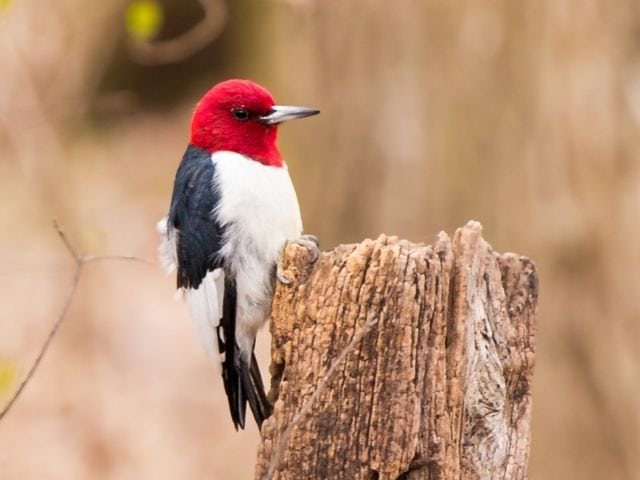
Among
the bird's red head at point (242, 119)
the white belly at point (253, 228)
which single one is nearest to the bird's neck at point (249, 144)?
the bird's red head at point (242, 119)

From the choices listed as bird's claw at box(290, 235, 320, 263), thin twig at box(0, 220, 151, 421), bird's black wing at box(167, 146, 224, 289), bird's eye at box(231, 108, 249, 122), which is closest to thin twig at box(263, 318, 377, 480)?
bird's claw at box(290, 235, 320, 263)

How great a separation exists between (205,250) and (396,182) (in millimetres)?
2893

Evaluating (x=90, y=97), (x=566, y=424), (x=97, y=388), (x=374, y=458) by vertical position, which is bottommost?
(x=374, y=458)

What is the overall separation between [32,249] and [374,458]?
235 inches

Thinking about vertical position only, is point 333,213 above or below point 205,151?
above

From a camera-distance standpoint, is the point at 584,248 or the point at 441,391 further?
the point at 584,248

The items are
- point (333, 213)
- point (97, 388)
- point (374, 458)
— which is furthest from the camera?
point (97, 388)

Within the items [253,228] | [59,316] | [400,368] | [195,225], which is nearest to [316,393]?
[400,368]

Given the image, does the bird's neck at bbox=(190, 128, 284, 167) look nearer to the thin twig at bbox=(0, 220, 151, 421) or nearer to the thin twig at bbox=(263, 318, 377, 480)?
the thin twig at bbox=(0, 220, 151, 421)

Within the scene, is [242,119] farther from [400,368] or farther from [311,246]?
[400,368]

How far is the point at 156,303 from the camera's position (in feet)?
28.6

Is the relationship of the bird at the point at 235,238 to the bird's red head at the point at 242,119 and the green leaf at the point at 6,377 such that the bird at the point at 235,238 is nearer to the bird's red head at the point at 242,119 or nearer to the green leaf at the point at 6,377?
the bird's red head at the point at 242,119

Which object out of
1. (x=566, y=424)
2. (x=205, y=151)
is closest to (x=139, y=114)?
(x=566, y=424)

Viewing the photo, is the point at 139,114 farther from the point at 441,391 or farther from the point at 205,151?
the point at 441,391
